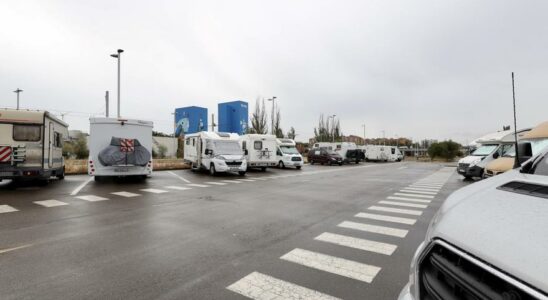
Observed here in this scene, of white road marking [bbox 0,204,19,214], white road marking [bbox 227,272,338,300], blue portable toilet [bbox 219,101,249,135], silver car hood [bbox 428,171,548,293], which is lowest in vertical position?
white road marking [bbox 227,272,338,300]

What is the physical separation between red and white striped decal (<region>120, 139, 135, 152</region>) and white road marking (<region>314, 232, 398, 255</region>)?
12082 millimetres

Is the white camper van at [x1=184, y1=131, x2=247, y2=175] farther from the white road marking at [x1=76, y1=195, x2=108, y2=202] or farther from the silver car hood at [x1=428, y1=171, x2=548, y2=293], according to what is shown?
the silver car hood at [x1=428, y1=171, x2=548, y2=293]

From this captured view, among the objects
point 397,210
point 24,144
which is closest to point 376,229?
point 397,210

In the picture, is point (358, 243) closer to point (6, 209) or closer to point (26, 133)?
Result: point (6, 209)

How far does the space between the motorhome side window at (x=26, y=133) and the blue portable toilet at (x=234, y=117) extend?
2124 centimetres

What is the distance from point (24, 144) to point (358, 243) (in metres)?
13.3

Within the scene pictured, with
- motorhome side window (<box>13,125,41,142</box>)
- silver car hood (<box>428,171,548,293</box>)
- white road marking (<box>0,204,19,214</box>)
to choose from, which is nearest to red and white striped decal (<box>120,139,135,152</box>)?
motorhome side window (<box>13,125,41,142</box>)

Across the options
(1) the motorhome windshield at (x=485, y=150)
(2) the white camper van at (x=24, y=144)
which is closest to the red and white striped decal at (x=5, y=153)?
(2) the white camper van at (x=24, y=144)

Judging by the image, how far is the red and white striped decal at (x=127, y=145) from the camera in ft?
48.3

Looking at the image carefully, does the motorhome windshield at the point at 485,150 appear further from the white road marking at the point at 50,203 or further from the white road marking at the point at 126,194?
the white road marking at the point at 50,203

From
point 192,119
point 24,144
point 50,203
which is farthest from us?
point 192,119

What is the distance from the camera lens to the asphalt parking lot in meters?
3.58

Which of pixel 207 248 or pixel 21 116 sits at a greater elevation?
pixel 21 116

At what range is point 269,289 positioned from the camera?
11.6 feet
